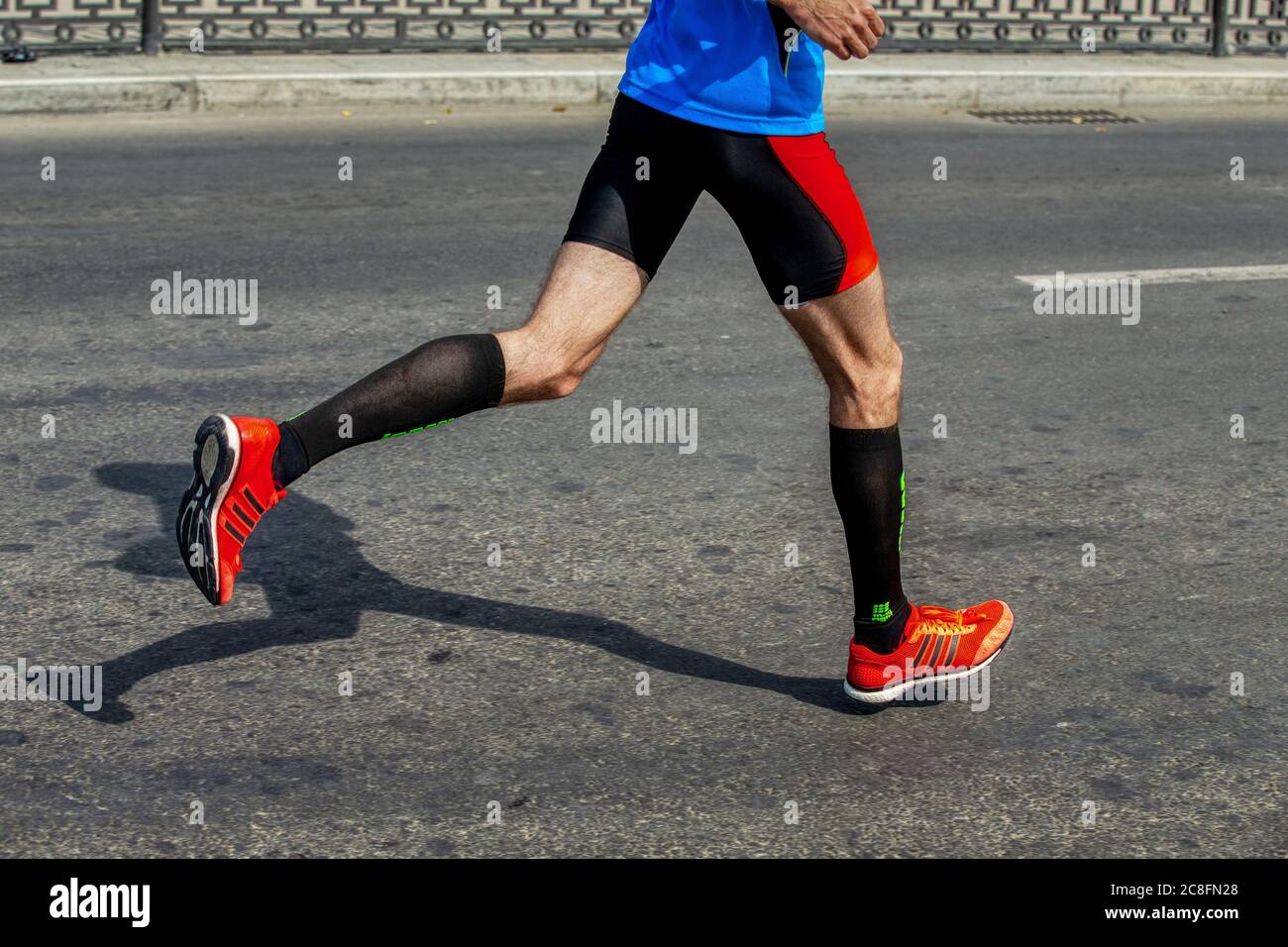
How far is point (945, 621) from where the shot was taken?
12.6 feet

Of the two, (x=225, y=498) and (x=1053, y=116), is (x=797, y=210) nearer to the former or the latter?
(x=225, y=498)

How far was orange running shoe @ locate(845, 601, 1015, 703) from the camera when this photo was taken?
12.2ft

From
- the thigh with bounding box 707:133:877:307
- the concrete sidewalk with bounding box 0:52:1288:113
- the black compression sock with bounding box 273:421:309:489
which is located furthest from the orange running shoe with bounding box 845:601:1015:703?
the concrete sidewalk with bounding box 0:52:1288:113

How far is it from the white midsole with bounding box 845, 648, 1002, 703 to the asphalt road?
0.16 feet

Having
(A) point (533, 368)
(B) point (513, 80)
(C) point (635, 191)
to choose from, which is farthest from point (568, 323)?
(B) point (513, 80)

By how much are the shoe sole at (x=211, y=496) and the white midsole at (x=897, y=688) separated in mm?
1293

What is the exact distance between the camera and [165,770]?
342 cm

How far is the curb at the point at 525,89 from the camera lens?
10.9 m

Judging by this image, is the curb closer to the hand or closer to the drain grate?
the drain grate
